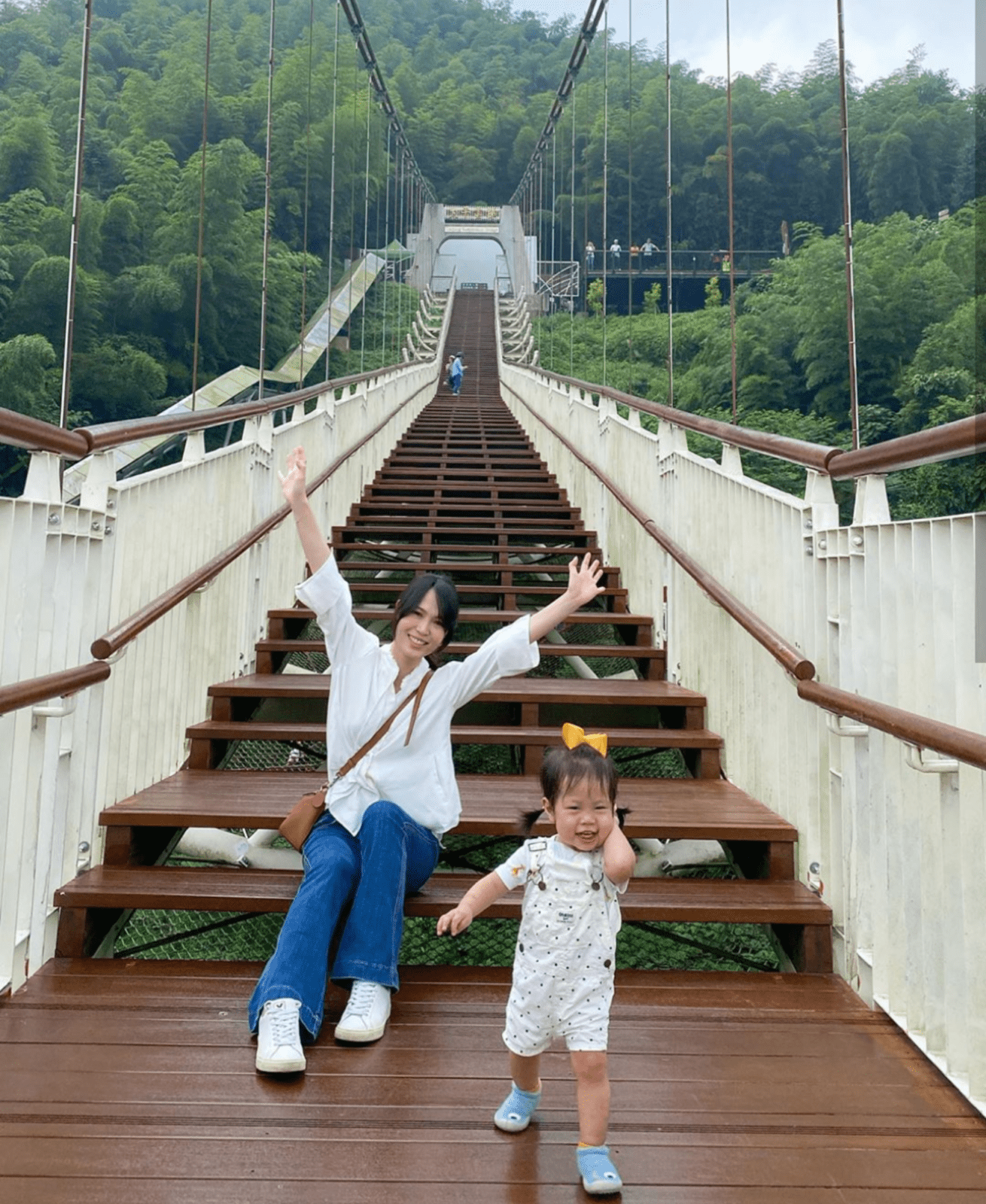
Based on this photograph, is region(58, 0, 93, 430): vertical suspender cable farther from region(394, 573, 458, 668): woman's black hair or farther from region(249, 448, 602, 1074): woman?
region(394, 573, 458, 668): woman's black hair

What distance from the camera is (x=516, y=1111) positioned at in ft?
5.42

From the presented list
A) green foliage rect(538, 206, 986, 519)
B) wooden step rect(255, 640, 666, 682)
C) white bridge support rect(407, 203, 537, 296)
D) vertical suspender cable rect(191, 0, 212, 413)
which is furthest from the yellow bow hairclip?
white bridge support rect(407, 203, 537, 296)

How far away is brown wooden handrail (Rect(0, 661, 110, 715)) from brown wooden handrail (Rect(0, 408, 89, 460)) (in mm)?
472

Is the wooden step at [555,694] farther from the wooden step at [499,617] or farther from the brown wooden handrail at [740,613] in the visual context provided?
the wooden step at [499,617]

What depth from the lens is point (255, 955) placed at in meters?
6.18

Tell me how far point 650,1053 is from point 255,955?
4764 mm

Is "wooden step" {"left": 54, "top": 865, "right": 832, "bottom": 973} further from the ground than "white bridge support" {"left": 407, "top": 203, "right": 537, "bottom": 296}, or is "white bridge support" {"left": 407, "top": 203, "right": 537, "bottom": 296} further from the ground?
"white bridge support" {"left": 407, "top": 203, "right": 537, "bottom": 296}

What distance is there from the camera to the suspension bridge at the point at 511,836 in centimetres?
160

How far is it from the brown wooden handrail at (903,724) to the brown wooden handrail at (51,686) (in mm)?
1631

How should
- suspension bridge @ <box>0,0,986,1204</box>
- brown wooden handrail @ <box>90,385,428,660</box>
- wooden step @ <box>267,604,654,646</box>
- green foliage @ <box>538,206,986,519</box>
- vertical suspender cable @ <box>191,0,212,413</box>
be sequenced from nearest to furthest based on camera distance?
suspension bridge @ <box>0,0,986,1204</box> < brown wooden handrail @ <box>90,385,428,660</box> < wooden step @ <box>267,604,654,646</box> < vertical suspender cable @ <box>191,0,212,413</box> < green foliage @ <box>538,206,986,519</box>

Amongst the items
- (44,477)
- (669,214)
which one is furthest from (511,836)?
(669,214)

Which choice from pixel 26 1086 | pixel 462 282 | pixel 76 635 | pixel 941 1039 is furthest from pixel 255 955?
pixel 462 282

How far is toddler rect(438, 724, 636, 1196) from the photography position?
161 cm

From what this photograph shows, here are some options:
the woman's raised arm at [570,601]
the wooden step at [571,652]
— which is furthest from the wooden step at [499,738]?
the woman's raised arm at [570,601]
